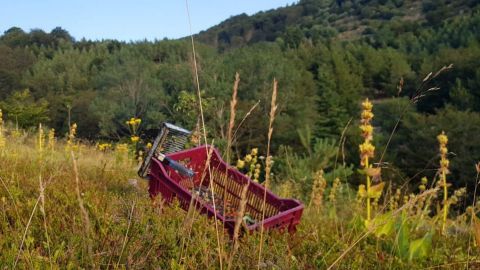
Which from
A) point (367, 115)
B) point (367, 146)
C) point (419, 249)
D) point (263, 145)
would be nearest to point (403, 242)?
point (419, 249)

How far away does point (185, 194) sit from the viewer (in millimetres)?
2752

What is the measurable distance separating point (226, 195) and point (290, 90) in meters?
38.7

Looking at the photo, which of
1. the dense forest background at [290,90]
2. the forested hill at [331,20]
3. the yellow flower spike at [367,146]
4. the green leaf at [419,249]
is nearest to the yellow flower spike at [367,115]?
the yellow flower spike at [367,146]

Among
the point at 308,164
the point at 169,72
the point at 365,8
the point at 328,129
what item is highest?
the point at 365,8

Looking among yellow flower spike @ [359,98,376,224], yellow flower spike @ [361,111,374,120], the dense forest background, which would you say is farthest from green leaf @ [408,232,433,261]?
the dense forest background

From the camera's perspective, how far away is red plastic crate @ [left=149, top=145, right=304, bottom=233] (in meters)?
2.61

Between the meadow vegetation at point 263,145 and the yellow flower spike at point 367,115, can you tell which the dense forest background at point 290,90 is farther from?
the yellow flower spike at point 367,115

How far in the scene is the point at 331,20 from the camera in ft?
345

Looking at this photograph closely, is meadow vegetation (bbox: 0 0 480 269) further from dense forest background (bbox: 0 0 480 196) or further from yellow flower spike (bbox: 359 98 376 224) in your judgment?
dense forest background (bbox: 0 0 480 196)

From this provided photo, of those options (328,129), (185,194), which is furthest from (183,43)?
(185,194)

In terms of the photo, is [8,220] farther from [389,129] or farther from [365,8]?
[365,8]

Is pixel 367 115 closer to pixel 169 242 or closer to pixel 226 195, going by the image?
pixel 226 195

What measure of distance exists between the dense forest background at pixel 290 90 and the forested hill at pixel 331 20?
12663mm

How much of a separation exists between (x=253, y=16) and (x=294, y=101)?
94.2 m
